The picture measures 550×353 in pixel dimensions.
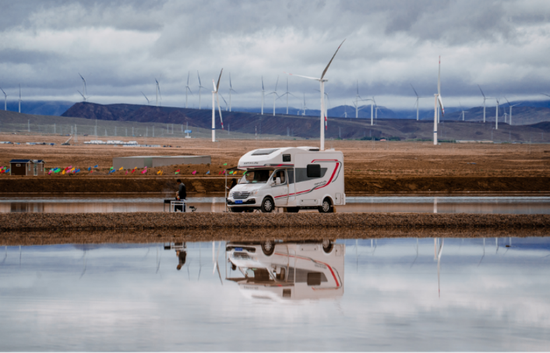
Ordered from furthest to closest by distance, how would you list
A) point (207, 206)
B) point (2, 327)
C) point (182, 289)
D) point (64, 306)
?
point (207, 206), point (182, 289), point (64, 306), point (2, 327)

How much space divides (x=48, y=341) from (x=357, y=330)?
418 centimetres

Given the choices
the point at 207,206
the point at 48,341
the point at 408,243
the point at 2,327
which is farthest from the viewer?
the point at 207,206

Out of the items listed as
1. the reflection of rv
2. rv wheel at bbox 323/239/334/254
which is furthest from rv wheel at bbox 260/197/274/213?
the reflection of rv

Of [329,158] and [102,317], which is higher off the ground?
[329,158]

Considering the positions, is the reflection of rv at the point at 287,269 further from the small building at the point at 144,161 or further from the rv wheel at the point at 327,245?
the small building at the point at 144,161

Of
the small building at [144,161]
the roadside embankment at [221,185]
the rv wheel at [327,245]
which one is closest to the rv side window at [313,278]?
the rv wheel at [327,245]

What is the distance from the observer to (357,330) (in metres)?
8.66

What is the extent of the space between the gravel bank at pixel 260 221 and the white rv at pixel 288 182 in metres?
2.88

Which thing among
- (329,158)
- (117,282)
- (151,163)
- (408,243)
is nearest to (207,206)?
(329,158)

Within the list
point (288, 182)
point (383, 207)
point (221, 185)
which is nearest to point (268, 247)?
point (288, 182)

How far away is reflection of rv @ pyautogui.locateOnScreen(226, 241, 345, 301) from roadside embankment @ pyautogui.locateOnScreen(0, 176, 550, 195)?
25143 mm

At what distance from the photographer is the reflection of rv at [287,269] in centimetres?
1112

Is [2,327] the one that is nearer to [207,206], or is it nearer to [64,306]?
[64,306]

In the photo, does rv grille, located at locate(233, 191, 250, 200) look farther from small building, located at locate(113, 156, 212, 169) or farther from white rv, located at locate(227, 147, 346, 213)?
small building, located at locate(113, 156, 212, 169)
